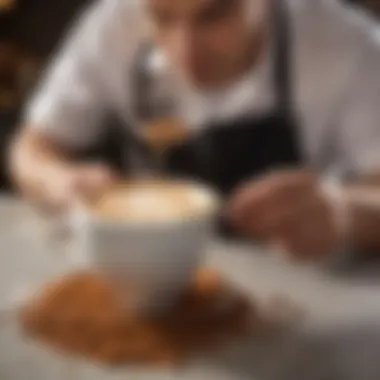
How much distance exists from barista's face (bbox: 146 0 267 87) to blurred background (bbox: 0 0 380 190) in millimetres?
68

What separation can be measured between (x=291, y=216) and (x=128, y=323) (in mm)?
142

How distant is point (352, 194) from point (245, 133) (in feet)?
0.42

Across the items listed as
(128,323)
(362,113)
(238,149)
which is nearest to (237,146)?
(238,149)

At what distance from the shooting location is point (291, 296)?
448mm

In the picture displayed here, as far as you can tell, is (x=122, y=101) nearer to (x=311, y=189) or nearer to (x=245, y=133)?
(x=245, y=133)

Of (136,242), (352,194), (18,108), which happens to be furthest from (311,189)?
(18,108)

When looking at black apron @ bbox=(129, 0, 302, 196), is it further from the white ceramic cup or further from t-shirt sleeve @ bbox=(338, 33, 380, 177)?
the white ceramic cup

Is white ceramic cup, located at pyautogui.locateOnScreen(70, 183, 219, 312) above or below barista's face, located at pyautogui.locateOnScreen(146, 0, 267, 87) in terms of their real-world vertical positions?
below

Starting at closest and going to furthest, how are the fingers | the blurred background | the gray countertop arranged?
the gray countertop, the fingers, the blurred background

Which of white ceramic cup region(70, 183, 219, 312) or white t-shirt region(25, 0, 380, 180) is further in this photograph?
white t-shirt region(25, 0, 380, 180)

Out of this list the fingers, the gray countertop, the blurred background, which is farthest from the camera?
the blurred background

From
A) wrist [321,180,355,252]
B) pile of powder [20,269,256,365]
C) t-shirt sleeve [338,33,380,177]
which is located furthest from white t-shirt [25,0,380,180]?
pile of powder [20,269,256,365]

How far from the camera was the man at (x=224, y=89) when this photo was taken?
2.01 feet

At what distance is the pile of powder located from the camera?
38 cm
